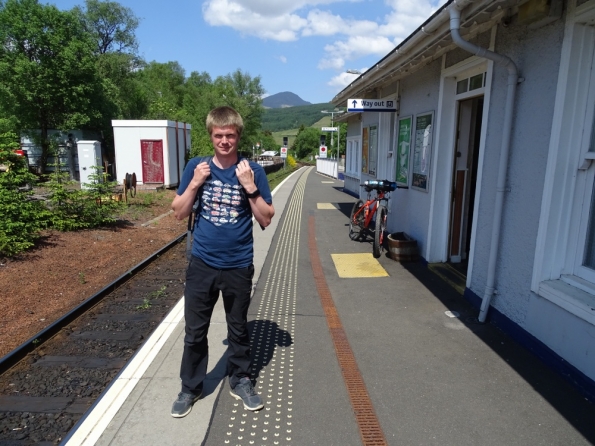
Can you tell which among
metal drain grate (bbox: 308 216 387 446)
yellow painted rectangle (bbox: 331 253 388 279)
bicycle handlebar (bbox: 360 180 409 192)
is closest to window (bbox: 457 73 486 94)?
bicycle handlebar (bbox: 360 180 409 192)

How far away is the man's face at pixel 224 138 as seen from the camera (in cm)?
275

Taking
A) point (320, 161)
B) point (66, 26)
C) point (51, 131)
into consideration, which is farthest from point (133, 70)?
point (320, 161)

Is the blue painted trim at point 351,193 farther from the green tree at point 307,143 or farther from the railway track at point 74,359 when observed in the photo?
the green tree at point 307,143

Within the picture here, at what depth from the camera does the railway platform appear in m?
2.69

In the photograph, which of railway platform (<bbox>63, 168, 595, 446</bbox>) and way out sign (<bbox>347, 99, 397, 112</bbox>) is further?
way out sign (<bbox>347, 99, 397, 112</bbox>)

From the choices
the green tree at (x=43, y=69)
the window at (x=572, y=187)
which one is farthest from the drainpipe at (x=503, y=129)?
the green tree at (x=43, y=69)

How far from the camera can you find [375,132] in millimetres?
10711

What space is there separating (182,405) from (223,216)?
4.33 ft

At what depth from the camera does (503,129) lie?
13.7ft

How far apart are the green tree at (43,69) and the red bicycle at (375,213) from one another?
26.4 m

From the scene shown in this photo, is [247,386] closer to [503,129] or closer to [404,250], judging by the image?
[503,129]

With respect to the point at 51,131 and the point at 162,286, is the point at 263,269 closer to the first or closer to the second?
the point at 162,286

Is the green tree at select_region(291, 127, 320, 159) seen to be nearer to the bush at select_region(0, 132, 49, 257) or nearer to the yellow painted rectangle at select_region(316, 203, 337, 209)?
the yellow painted rectangle at select_region(316, 203, 337, 209)

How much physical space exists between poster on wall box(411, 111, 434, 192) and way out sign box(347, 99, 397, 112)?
1.06m
